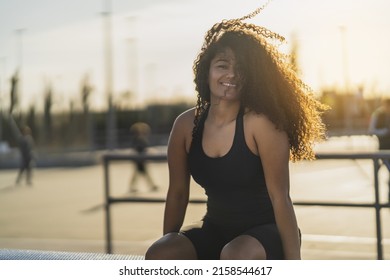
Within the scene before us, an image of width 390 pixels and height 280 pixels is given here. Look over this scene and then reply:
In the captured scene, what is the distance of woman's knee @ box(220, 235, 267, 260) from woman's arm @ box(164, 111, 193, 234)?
36cm

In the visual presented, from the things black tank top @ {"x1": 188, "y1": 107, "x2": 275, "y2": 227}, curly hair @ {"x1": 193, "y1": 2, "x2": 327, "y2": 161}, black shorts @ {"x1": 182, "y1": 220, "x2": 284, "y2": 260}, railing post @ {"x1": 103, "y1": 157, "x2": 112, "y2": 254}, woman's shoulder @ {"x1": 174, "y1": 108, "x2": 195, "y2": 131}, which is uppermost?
curly hair @ {"x1": 193, "y1": 2, "x2": 327, "y2": 161}

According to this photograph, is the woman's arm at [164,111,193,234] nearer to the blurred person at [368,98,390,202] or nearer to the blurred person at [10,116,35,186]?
the blurred person at [368,98,390,202]

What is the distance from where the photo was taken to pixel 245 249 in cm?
244

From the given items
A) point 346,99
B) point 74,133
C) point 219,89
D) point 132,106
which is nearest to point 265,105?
point 219,89

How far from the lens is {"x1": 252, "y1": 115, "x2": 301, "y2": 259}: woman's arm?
2.49 metres

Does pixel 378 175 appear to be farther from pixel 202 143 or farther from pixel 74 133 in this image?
pixel 74 133

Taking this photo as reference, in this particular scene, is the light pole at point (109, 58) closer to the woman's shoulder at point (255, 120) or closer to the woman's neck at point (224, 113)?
the woman's neck at point (224, 113)

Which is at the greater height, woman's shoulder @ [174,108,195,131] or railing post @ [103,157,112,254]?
woman's shoulder @ [174,108,195,131]

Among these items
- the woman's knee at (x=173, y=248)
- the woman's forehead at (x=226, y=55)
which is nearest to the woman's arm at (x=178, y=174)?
the woman's knee at (x=173, y=248)

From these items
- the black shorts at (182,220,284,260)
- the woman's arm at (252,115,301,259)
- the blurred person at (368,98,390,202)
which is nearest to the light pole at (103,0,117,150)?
the blurred person at (368,98,390,202)

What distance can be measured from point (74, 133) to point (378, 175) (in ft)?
92.7

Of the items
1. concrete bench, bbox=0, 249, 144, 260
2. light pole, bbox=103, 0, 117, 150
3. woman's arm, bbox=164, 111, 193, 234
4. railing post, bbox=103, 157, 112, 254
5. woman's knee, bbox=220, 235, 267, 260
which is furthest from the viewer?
light pole, bbox=103, 0, 117, 150

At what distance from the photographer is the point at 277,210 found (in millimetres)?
2494
